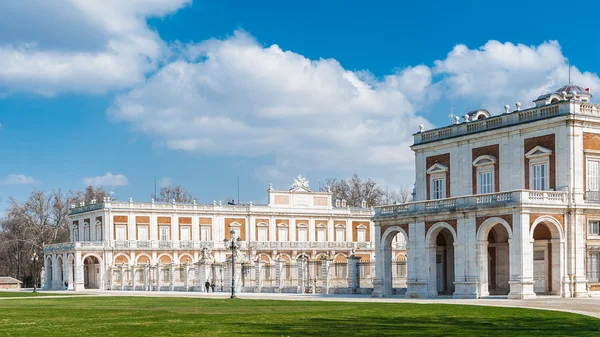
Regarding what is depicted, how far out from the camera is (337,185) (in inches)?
5148

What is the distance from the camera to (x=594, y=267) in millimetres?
44312

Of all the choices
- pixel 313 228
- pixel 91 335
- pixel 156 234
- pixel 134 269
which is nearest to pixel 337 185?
pixel 313 228

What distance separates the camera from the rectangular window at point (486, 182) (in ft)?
163

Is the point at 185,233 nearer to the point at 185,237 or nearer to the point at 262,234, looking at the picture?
the point at 185,237

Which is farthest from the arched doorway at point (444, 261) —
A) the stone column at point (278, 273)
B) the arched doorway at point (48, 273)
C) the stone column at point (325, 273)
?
the arched doorway at point (48, 273)

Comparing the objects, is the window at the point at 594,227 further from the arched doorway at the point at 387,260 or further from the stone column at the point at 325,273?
the stone column at the point at 325,273

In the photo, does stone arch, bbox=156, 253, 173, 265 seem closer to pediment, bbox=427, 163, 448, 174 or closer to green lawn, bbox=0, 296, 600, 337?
pediment, bbox=427, 163, 448, 174

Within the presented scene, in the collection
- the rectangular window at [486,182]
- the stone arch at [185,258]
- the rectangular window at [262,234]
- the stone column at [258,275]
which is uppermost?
the rectangular window at [486,182]

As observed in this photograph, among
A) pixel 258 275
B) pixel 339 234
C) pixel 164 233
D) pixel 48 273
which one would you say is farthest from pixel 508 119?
pixel 48 273

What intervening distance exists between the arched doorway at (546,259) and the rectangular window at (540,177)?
91.3 inches

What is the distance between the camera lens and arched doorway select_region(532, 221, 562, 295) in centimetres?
4366

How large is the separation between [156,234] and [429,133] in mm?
43469

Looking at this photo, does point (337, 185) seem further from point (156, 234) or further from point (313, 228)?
point (156, 234)

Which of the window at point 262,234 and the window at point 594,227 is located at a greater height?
the window at point 594,227
